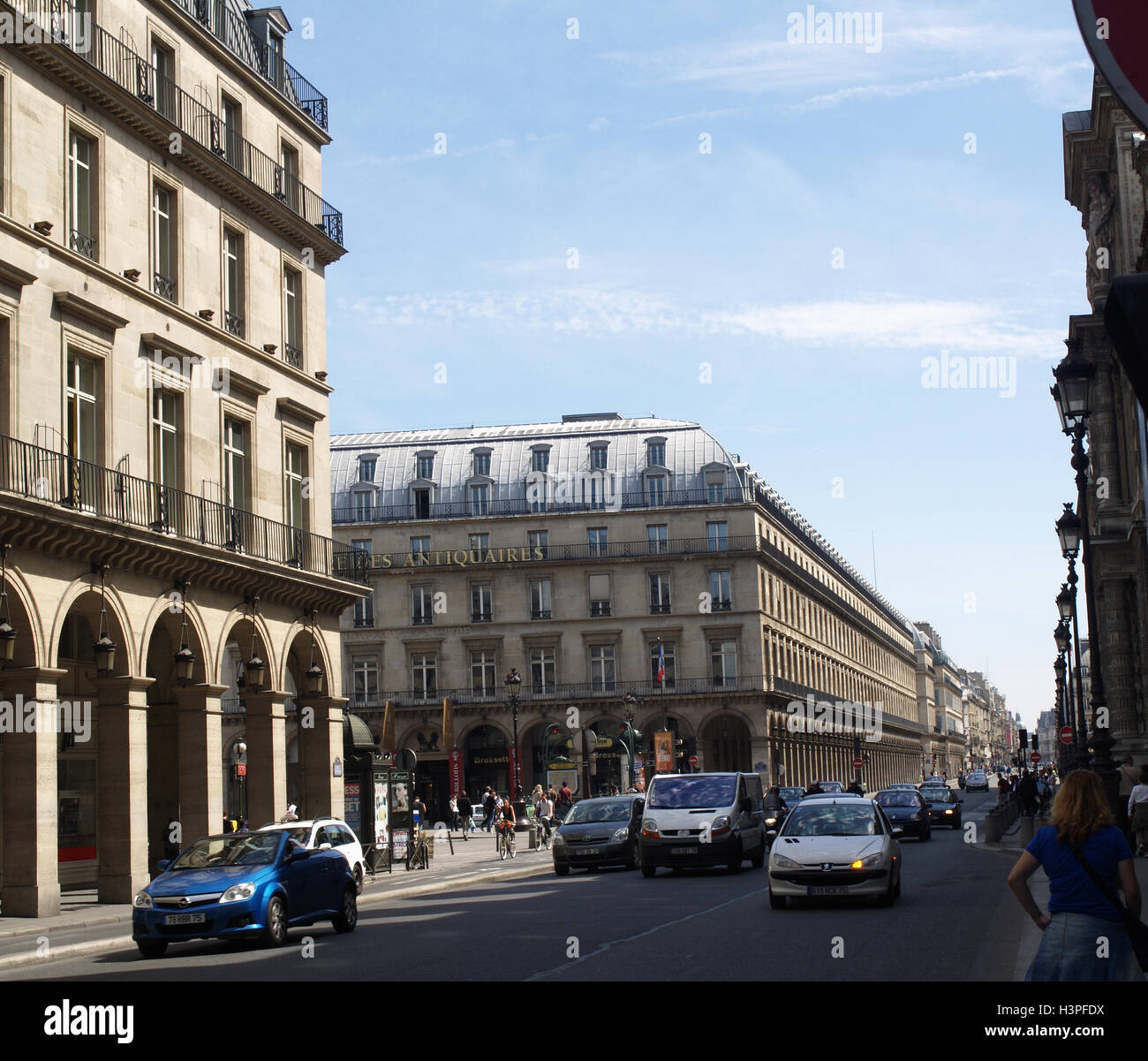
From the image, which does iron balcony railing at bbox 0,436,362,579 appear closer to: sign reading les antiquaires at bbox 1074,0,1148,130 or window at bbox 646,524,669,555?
sign reading les antiquaires at bbox 1074,0,1148,130

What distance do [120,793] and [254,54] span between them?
742 inches

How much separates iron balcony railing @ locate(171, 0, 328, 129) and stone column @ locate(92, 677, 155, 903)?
14.7 m

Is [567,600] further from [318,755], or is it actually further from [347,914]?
[347,914]

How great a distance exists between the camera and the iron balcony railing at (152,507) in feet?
81.8

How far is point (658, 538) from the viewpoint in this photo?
86.9 metres

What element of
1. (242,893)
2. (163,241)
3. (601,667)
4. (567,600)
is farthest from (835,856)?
(567,600)

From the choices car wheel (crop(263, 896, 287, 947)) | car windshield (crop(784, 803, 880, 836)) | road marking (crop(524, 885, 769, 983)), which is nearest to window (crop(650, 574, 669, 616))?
road marking (crop(524, 885, 769, 983))

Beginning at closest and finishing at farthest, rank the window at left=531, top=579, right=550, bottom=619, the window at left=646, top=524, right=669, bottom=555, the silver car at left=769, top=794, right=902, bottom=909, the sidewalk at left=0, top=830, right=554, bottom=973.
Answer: the sidewalk at left=0, top=830, right=554, bottom=973 < the silver car at left=769, top=794, right=902, bottom=909 < the window at left=531, top=579, right=550, bottom=619 < the window at left=646, top=524, right=669, bottom=555

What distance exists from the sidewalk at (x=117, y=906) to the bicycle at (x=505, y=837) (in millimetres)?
335

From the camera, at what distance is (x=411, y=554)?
8831 cm

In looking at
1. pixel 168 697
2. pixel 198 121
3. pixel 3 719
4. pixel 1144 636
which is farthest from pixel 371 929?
pixel 1144 636

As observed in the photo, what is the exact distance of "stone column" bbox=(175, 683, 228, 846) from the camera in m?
30.1

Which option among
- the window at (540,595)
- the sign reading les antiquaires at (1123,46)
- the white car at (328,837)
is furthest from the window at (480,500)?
the sign reading les antiquaires at (1123,46)

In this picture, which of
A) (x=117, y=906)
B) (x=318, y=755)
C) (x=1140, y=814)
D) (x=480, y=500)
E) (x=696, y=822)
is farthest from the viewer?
(x=480, y=500)
